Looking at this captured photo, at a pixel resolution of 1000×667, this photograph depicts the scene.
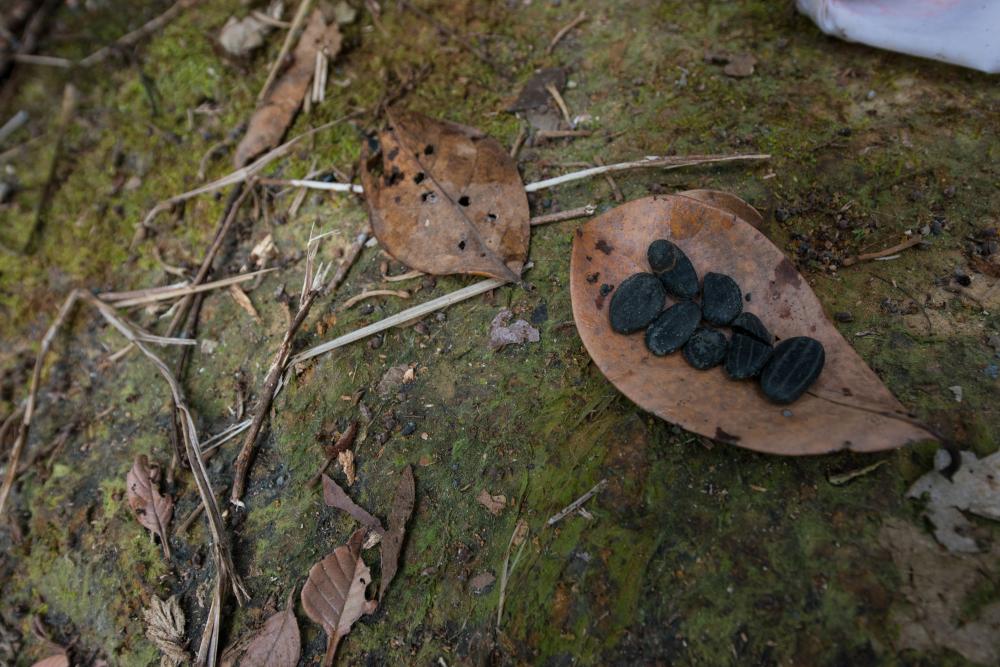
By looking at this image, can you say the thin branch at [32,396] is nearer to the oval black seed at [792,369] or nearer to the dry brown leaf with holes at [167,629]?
the dry brown leaf with holes at [167,629]

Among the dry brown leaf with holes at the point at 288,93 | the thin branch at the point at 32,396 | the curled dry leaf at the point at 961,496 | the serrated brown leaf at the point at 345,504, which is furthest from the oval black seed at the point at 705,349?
the thin branch at the point at 32,396

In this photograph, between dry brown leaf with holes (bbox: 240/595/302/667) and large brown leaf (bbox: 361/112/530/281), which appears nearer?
dry brown leaf with holes (bbox: 240/595/302/667)

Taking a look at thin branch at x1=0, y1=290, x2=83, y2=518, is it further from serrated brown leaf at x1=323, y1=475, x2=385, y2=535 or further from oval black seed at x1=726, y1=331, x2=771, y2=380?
oval black seed at x1=726, y1=331, x2=771, y2=380

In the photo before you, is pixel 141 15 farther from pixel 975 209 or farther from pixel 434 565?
pixel 975 209

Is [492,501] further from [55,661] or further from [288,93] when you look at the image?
[288,93]

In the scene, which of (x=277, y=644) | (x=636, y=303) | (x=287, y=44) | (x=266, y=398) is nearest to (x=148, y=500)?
(x=266, y=398)

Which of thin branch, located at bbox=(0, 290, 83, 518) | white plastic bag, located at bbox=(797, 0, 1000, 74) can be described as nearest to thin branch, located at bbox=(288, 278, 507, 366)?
thin branch, located at bbox=(0, 290, 83, 518)
